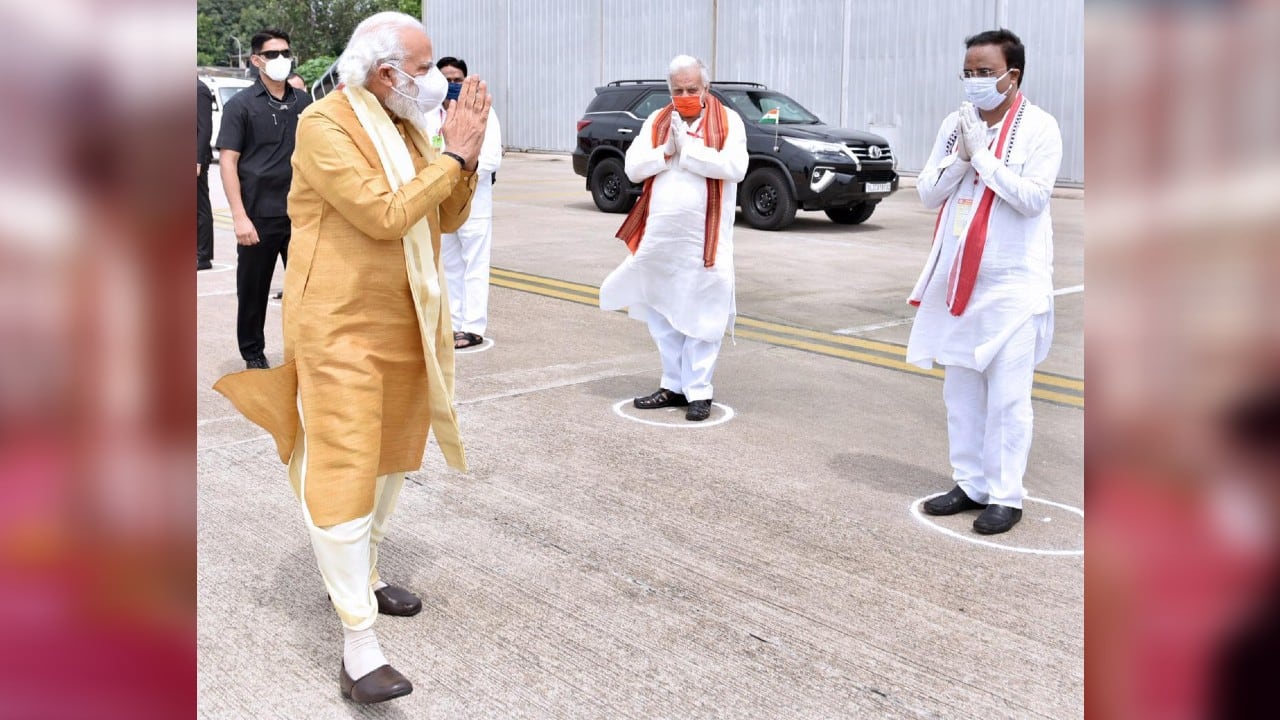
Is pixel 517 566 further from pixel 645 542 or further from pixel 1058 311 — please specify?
pixel 1058 311

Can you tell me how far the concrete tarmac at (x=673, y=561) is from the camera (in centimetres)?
350

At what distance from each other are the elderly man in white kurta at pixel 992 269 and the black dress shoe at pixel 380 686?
8.26 feet

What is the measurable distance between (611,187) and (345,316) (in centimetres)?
1456

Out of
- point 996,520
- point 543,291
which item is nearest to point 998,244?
point 996,520

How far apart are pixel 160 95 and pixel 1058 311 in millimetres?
10132

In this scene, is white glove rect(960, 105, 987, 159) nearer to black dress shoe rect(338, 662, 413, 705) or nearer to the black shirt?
black dress shoe rect(338, 662, 413, 705)

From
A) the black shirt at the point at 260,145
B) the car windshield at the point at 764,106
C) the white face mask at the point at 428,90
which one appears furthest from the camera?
the car windshield at the point at 764,106

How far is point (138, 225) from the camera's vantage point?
0.62 meters

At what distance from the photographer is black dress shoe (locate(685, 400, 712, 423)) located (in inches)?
255

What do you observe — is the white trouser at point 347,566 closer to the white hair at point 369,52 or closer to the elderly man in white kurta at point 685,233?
the white hair at point 369,52

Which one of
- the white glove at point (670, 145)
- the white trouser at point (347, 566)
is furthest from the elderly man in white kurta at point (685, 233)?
the white trouser at point (347, 566)

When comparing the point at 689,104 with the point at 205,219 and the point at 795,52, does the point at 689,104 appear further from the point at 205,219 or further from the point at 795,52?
the point at 795,52

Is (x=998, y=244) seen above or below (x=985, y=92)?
below

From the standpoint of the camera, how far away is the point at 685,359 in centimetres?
657
